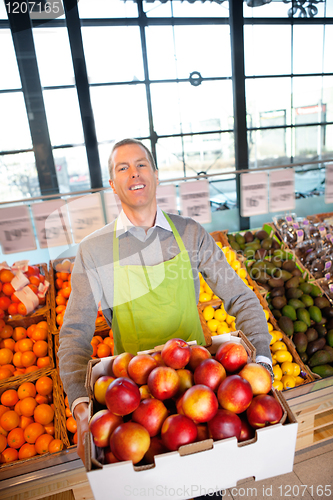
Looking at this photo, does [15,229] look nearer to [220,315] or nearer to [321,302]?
[220,315]

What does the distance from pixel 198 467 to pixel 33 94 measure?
4363mm

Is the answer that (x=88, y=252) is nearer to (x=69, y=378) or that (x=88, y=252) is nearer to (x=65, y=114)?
(x=69, y=378)

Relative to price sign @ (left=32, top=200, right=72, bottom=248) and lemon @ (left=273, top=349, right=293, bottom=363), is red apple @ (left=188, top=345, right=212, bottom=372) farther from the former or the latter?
price sign @ (left=32, top=200, right=72, bottom=248)

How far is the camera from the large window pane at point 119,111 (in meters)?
4.74

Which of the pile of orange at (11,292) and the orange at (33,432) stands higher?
the pile of orange at (11,292)

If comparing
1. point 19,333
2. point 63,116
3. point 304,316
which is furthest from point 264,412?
point 63,116

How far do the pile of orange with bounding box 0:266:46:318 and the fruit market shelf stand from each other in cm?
195

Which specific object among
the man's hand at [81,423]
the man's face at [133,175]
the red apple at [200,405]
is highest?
the man's face at [133,175]

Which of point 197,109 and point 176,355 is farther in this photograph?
point 197,109

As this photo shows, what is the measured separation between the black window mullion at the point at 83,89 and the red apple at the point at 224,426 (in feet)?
13.0

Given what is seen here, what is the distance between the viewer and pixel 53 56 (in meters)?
4.08

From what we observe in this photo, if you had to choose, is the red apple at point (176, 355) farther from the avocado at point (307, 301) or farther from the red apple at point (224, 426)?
the avocado at point (307, 301)

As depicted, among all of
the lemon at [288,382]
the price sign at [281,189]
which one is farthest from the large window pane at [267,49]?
the lemon at [288,382]

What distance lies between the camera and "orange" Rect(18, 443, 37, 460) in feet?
5.43
